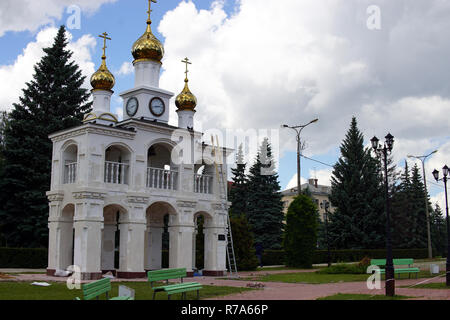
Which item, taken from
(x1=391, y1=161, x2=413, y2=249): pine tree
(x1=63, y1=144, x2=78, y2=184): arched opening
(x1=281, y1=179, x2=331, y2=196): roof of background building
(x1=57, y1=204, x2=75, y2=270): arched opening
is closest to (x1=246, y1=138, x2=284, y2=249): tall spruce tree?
(x1=391, y1=161, x2=413, y2=249): pine tree

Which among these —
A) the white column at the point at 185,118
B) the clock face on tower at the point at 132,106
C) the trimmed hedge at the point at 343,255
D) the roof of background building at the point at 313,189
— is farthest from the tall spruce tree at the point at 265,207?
the roof of background building at the point at 313,189

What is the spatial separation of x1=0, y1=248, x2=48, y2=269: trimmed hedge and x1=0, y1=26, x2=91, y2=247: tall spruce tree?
302 cm

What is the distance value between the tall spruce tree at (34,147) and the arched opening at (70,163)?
34.4 ft

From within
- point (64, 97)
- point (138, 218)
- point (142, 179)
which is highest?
point (64, 97)

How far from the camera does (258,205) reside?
4453 centimetres

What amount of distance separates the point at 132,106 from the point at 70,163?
4.27m

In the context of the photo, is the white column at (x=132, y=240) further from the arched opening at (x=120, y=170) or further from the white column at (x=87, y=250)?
the white column at (x=87, y=250)

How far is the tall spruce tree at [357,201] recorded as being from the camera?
1679 inches

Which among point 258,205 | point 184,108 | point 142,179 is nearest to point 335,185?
point 258,205

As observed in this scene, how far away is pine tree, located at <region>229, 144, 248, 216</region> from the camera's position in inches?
1882

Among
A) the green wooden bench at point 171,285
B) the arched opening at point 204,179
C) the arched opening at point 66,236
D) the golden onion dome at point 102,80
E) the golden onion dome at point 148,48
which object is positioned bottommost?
the green wooden bench at point 171,285

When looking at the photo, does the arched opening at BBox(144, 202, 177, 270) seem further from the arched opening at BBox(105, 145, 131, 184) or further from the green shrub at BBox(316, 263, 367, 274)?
the green shrub at BBox(316, 263, 367, 274)
